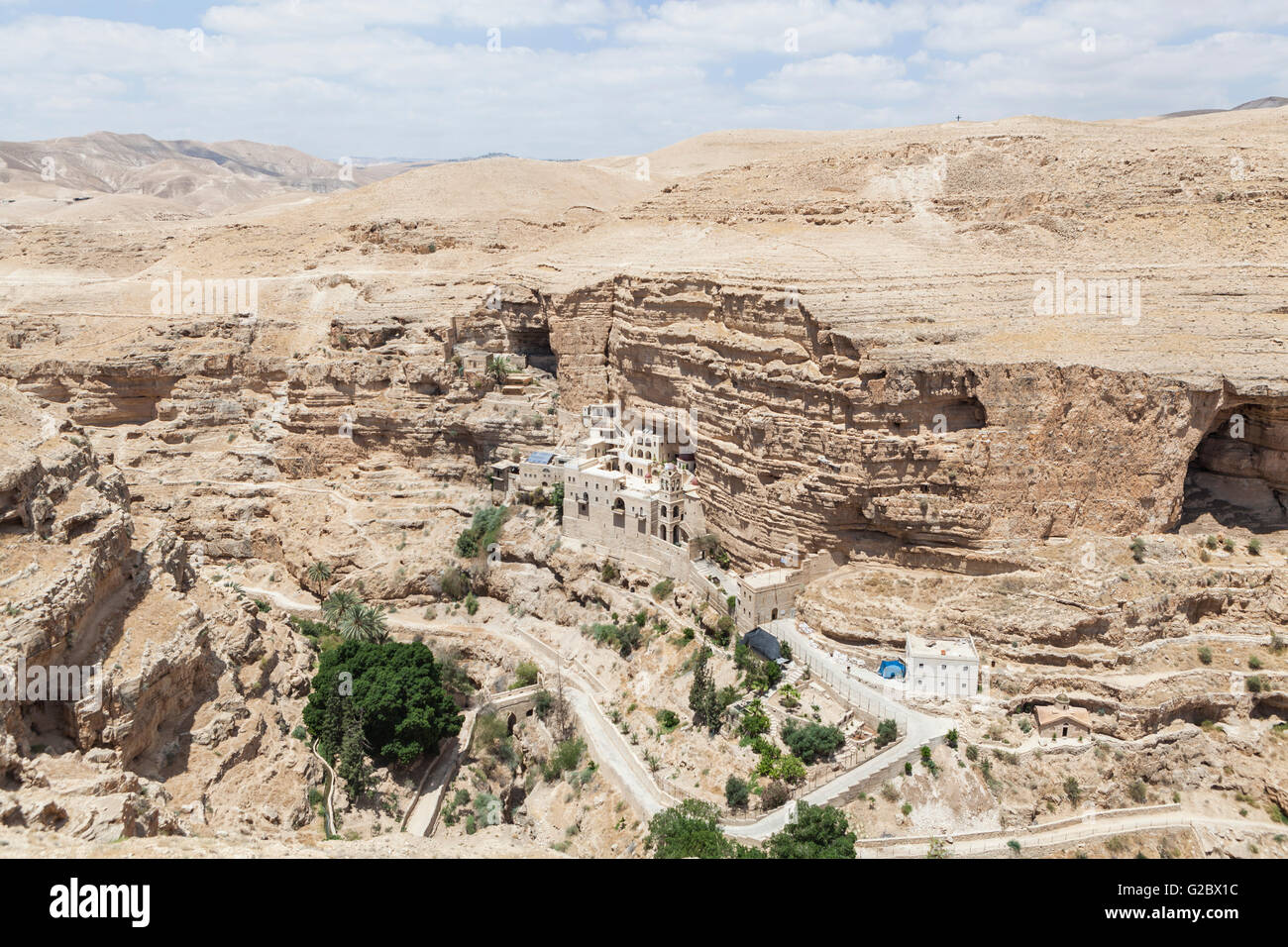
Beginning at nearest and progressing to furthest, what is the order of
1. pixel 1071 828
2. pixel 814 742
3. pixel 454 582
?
pixel 1071 828
pixel 814 742
pixel 454 582

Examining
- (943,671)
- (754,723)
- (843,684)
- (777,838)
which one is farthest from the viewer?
(843,684)

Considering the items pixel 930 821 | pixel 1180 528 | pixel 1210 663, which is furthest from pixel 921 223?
pixel 930 821

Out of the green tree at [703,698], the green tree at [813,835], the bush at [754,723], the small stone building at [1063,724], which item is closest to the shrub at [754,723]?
the bush at [754,723]

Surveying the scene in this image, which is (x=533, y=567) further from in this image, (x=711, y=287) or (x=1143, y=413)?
(x=1143, y=413)

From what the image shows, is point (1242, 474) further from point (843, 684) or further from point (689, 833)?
point (689, 833)

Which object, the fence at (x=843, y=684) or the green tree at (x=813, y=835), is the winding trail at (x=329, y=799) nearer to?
the green tree at (x=813, y=835)

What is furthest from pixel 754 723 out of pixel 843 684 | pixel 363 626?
pixel 363 626
